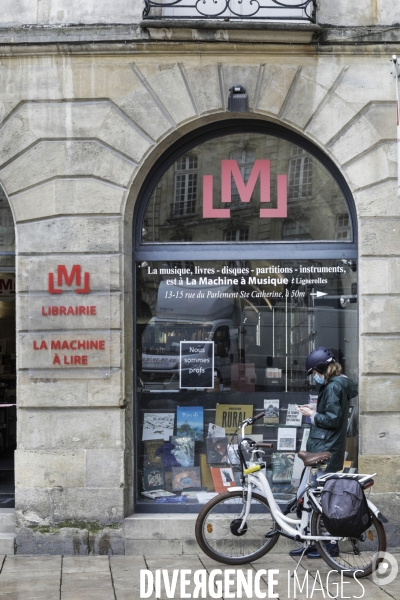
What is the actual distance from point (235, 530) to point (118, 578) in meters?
1.15

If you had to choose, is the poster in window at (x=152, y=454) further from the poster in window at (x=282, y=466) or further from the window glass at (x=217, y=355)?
the poster in window at (x=282, y=466)

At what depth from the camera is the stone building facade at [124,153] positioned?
904cm

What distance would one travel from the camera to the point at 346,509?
7.36m

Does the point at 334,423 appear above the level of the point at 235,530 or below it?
above

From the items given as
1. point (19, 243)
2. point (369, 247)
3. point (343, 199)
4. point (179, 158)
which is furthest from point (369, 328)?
point (19, 243)

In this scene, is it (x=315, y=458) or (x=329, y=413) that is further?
(x=329, y=413)

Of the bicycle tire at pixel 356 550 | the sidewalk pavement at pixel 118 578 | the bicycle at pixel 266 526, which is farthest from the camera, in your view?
the bicycle at pixel 266 526

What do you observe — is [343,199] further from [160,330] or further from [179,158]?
[160,330]

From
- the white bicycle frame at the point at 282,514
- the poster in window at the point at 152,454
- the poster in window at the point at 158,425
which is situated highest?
the poster in window at the point at 158,425

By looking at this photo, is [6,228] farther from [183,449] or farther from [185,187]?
[183,449]

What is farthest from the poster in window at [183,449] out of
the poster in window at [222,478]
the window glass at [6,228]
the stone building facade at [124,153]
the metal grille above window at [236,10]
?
the metal grille above window at [236,10]

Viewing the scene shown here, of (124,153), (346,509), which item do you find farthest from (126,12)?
(346,509)

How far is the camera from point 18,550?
895cm

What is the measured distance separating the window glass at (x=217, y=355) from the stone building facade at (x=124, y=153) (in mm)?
367
